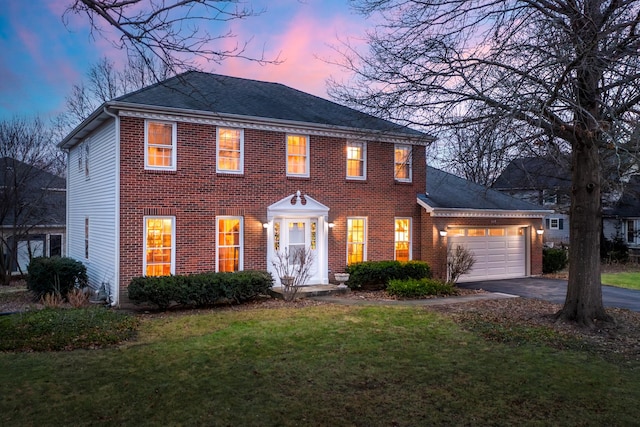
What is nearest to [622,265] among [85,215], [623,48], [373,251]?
[373,251]

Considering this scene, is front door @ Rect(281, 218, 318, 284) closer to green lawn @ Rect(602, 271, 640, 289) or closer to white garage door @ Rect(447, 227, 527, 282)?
white garage door @ Rect(447, 227, 527, 282)

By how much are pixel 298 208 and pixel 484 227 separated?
8029mm

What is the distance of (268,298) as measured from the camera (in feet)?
44.1

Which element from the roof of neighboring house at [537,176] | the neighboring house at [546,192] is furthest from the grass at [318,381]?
the neighboring house at [546,192]

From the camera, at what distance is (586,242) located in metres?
10.2

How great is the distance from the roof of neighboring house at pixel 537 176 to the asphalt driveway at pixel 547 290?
4733 millimetres

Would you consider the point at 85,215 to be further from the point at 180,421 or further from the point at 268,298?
the point at 180,421

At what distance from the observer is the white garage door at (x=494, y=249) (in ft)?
58.9

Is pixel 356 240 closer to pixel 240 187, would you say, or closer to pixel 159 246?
pixel 240 187

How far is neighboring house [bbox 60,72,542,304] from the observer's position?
1262cm

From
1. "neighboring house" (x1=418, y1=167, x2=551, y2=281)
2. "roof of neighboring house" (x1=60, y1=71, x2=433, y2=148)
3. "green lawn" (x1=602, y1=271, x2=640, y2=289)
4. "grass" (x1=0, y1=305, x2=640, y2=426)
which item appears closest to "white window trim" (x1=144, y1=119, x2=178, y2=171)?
"roof of neighboring house" (x1=60, y1=71, x2=433, y2=148)

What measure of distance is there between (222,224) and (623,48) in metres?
10.5

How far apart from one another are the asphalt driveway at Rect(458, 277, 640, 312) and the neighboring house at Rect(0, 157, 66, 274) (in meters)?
20.9

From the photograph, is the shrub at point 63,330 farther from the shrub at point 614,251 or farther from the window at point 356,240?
the shrub at point 614,251
